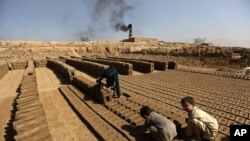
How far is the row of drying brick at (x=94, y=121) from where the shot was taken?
4.38m

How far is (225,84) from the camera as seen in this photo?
888 centimetres

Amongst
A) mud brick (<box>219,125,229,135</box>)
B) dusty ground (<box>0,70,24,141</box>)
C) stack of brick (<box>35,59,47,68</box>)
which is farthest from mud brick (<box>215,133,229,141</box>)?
stack of brick (<box>35,59,47,68</box>)

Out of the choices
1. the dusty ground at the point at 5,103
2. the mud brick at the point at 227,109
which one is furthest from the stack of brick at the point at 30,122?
the mud brick at the point at 227,109

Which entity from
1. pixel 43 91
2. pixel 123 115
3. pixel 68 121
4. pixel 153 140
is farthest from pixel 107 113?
pixel 43 91

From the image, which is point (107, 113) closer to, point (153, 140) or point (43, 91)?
point (153, 140)

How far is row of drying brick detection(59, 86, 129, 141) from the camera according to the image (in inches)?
172

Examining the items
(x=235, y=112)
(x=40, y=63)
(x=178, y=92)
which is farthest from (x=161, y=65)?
(x=40, y=63)

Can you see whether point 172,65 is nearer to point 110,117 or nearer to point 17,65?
point 110,117

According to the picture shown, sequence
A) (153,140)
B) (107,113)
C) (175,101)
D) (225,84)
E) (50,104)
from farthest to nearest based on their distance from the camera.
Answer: (225,84), (50,104), (175,101), (107,113), (153,140)

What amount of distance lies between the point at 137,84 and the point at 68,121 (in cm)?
441

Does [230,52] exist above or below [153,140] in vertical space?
above

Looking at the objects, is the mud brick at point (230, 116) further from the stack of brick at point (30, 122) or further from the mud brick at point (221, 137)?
the stack of brick at point (30, 122)

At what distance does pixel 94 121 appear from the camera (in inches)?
208

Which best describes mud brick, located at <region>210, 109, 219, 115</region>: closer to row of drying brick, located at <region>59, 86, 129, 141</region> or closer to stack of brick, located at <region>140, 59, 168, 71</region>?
row of drying brick, located at <region>59, 86, 129, 141</region>
